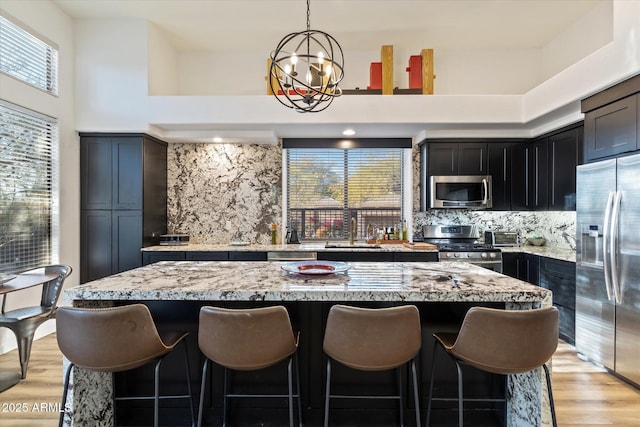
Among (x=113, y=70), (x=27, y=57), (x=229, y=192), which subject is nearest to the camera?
(x=27, y=57)

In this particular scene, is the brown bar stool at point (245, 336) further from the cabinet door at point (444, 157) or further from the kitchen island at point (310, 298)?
the cabinet door at point (444, 157)

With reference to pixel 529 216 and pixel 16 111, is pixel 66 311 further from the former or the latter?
pixel 529 216

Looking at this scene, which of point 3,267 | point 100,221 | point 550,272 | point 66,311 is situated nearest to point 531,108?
point 550,272

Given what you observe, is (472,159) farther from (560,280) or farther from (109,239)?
(109,239)

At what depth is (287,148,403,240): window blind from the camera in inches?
193

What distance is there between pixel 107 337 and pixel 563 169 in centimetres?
454

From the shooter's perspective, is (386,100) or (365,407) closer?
(365,407)

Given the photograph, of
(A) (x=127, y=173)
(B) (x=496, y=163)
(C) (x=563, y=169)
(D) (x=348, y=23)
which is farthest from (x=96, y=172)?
(C) (x=563, y=169)

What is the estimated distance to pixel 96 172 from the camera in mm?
4027

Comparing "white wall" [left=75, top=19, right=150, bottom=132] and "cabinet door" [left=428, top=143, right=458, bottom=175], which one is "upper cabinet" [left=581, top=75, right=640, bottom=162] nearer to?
"cabinet door" [left=428, top=143, right=458, bottom=175]

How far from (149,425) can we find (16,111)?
3336 mm

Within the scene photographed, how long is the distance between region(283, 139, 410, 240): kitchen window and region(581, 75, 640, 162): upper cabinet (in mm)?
2289

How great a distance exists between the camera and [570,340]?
11.0ft

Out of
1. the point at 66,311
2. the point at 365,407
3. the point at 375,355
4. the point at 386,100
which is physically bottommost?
the point at 365,407
